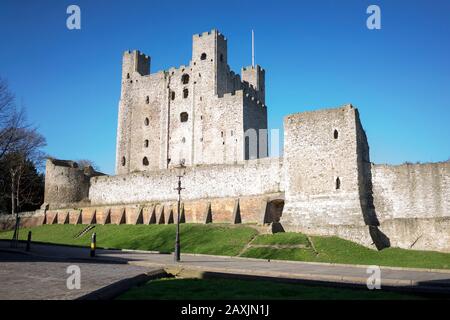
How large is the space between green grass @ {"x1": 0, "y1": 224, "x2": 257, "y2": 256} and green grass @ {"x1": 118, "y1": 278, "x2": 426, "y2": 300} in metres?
13.6

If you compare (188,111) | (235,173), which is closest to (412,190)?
(235,173)

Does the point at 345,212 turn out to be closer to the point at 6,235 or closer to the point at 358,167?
the point at 358,167

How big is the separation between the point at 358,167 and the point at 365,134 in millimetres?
3458

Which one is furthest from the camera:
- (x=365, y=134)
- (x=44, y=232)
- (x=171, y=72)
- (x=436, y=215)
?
(x=171, y=72)

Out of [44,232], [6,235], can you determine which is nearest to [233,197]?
[44,232]

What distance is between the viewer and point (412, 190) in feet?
84.0

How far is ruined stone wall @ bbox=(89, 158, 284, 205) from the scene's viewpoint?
3369 cm

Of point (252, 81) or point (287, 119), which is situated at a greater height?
point (252, 81)

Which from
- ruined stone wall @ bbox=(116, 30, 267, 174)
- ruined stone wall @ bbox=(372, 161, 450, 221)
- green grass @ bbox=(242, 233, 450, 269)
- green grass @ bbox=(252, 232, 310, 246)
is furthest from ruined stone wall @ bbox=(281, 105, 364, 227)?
ruined stone wall @ bbox=(116, 30, 267, 174)

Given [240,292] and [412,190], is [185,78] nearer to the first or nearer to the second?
[412,190]

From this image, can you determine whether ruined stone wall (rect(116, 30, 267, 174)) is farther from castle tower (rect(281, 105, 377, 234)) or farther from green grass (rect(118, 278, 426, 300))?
green grass (rect(118, 278, 426, 300))

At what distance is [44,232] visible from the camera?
1596 inches

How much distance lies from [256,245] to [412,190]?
9833 mm

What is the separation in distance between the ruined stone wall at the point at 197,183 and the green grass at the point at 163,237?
4807 millimetres
